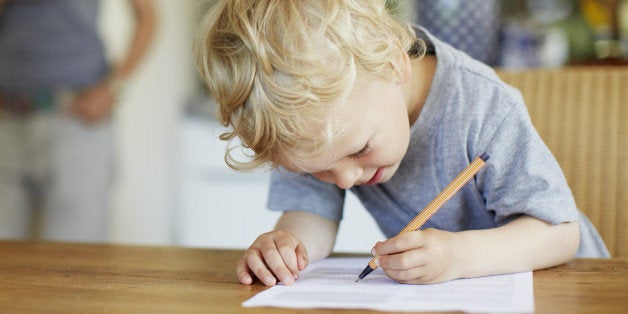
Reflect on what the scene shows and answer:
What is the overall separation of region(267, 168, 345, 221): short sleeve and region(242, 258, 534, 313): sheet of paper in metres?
0.23

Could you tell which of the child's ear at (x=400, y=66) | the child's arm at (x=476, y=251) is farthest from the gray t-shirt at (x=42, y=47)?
the child's arm at (x=476, y=251)

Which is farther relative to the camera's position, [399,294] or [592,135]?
[592,135]

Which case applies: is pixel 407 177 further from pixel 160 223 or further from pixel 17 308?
pixel 160 223

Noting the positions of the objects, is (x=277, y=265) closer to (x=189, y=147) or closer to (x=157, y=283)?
(x=157, y=283)

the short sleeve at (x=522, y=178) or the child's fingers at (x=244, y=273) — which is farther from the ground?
the short sleeve at (x=522, y=178)

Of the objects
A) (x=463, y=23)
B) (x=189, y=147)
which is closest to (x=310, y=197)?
(x=463, y=23)

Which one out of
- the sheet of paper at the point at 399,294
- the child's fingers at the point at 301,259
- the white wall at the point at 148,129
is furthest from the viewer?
the white wall at the point at 148,129

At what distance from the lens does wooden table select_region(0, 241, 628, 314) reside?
32.5 inches

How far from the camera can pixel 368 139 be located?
98 centimetres

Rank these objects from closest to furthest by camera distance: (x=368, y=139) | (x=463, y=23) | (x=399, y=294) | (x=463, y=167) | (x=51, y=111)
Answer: (x=399, y=294), (x=368, y=139), (x=463, y=167), (x=463, y=23), (x=51, y=111)

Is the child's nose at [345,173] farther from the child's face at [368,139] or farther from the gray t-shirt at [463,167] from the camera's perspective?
the gray t-shirt at [463,167]

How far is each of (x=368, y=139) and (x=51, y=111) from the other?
157cm

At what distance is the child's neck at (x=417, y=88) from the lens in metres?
1.17

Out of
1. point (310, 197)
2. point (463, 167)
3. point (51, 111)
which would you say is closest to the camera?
point (463, 167)
